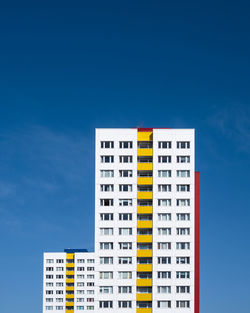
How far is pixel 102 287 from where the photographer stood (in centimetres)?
9394

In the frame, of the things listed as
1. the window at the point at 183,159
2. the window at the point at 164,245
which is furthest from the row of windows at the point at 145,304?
the window at the point at 183,159

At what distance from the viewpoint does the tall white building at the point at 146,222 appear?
9344 cm

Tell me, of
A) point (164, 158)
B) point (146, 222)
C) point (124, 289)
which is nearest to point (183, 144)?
point (164, 158)

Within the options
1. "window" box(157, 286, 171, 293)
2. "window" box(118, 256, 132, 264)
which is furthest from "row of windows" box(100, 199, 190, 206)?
"window" box(157, 286, 171, 293)

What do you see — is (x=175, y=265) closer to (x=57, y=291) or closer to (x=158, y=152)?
(x=158, y=152)

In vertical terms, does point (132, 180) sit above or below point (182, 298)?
above

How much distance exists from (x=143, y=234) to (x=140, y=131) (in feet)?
59.0

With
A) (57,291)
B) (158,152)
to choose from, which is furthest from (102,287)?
(57,291)

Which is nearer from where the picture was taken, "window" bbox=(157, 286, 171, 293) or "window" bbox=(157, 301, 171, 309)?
"window" bbox=(157, 301, 171, 309)

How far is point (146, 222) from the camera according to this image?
9538 centimetres

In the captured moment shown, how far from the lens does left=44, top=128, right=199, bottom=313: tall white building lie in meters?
93.4

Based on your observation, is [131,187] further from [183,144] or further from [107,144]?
[183,144]

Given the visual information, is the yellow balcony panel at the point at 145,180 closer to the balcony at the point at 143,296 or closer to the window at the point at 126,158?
the window at the point at 126,158

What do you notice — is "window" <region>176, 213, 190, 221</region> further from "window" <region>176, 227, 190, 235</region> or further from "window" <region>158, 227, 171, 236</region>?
"window" <region>158, 227, 171, 236</region>
